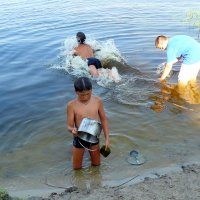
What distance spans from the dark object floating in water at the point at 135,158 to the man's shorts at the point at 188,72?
310cm

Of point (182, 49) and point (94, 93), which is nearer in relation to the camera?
point (182, 49)

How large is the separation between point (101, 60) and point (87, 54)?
105 centimetres

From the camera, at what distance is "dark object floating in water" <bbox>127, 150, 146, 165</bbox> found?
18.0 feet

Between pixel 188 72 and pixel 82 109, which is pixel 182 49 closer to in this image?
pixel 188 72

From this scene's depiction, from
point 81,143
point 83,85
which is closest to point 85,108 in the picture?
point 83,85

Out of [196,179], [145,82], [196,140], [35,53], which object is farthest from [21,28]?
[196,179]

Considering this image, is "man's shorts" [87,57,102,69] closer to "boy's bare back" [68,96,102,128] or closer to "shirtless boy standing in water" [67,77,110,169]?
"shirtless boy standing in water" [67,77,110,169]

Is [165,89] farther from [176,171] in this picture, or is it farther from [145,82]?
[176,171]

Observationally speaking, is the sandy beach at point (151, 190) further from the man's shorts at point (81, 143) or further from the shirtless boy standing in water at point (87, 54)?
the shirtless boy standing in water at point (87, 54)

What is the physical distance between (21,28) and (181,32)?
7.05 metres

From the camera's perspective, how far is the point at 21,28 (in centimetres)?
1555

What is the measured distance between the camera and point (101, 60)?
1120 centimetres

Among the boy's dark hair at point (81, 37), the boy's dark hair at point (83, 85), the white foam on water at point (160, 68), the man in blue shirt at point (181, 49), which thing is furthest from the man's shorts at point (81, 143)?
the boy's dark hair at point (81, 37)

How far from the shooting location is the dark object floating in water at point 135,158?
5490mm
